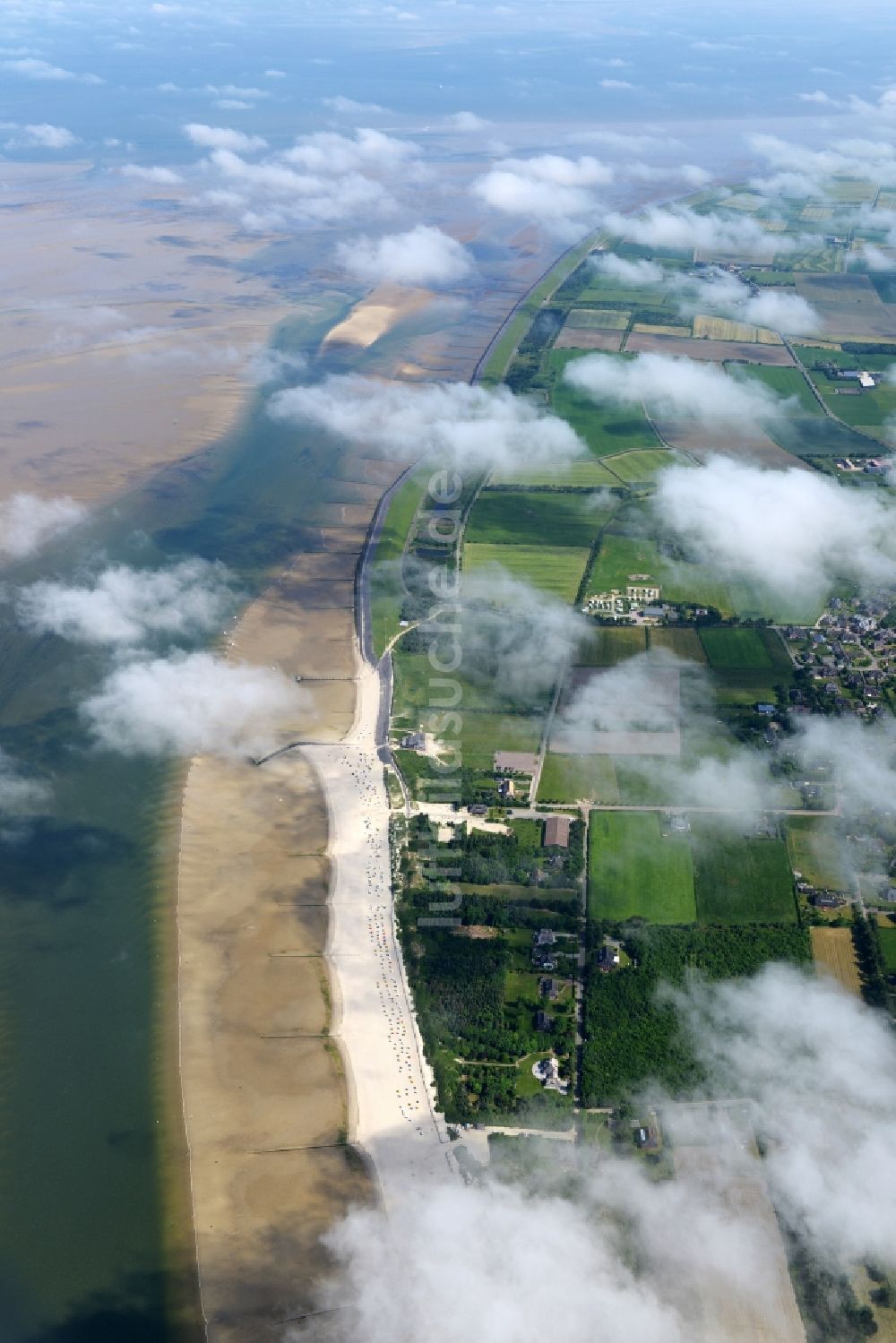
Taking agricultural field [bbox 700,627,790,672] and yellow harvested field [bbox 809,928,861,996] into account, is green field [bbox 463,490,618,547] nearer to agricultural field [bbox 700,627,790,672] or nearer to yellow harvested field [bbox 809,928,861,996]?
agricultural field [bbox 700,627,790,672]

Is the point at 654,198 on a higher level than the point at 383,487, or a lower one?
higher

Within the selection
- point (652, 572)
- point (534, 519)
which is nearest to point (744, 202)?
point (534, 519)

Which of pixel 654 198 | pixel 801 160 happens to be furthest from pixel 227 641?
pixel 801 160

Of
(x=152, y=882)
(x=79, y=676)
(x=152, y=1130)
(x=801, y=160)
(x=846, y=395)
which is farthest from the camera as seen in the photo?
(x=801, y=160)

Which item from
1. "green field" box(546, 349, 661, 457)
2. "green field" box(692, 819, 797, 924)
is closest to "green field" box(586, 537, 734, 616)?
"green field" box(546, 349, 661, 457)

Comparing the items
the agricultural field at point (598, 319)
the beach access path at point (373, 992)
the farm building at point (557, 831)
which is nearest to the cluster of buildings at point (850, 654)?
the farm building at point (557, 831)

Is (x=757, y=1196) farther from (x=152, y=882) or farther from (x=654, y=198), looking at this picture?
(x=654, y=198)
